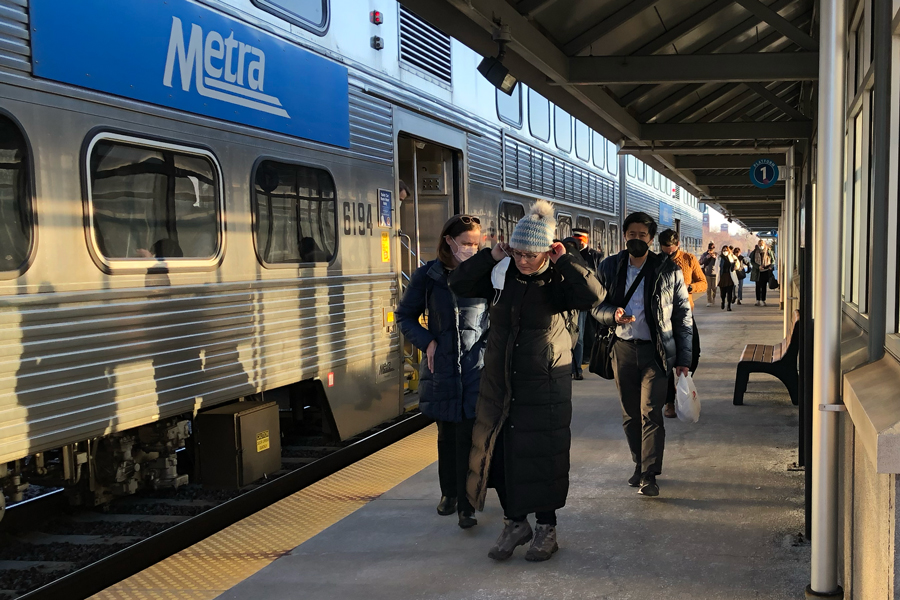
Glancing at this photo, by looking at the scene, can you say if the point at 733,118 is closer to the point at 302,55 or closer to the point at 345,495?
the point at 302,55

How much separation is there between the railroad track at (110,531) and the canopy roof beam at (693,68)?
3485 millimetres

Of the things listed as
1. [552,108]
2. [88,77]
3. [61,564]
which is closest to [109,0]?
[88,77]

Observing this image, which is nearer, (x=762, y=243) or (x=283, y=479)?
(x=283, y=479)

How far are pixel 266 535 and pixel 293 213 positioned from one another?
6.72 feet

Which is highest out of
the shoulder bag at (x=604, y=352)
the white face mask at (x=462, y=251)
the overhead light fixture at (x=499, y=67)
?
the overhead light fixture at (x=499, y=67)

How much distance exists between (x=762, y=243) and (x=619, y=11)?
15.6m

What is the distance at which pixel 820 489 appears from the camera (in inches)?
125

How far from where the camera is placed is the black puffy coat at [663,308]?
477 cm

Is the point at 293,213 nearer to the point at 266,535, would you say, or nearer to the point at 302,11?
the point at 302,11

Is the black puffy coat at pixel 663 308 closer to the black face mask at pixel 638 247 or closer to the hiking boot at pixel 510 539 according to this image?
the black face mask at pixel 638 247

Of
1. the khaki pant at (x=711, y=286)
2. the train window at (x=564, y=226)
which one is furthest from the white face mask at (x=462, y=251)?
the khaki pant at (x=711, y=286)

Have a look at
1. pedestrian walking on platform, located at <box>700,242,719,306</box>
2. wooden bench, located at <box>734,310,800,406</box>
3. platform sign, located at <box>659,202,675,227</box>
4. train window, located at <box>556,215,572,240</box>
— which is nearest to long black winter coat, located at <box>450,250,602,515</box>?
wooden bench, located at <box>734,310,800,406</box>

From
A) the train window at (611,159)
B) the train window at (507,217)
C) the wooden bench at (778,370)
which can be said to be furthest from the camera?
the train window at (611,159)

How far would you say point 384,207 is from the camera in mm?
6625
